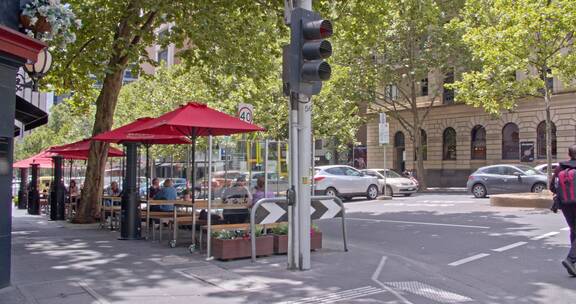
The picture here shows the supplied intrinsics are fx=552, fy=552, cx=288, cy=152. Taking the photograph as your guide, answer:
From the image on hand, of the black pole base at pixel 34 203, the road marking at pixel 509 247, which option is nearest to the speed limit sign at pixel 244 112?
the road marking at pixel 509 247

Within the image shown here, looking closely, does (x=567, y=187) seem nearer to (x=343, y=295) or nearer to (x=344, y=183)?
(x=343, y=295)

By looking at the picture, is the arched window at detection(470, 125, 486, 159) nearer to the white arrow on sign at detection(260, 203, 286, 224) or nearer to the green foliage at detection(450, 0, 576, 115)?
the green foliage at detection(450, 0, 576, 115)

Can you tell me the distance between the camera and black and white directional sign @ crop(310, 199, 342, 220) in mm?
9062

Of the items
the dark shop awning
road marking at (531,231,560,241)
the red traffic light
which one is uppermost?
the red traffic light

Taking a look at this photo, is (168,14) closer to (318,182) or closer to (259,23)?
(259,23)

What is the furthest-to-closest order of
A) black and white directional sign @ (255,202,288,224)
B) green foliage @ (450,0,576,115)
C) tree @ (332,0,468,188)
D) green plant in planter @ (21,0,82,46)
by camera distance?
1. tree @ (332,0,468,188)
2. green foliage @ (450,0,576,115)
3. black and white directional sign @ (255,202,288,224)
4. green plant in planter @ (21,0,82,46)

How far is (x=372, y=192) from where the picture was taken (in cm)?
2505

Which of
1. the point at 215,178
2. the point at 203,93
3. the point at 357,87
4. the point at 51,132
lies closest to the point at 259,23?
→ the point at 215,178

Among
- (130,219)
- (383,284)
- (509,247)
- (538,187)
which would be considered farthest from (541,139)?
(383,284)

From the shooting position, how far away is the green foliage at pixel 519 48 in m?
16.2

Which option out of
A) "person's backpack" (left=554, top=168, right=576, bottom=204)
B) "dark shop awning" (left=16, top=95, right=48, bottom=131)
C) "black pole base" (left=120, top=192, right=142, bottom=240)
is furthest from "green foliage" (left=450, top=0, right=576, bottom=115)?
"dark shop awning" (left=16, top=95, right=48, bottom=131)

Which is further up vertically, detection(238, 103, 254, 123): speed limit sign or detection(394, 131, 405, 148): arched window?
detection(394, 131, 405, 148): arched window

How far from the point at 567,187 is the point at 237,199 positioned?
19.2 ft

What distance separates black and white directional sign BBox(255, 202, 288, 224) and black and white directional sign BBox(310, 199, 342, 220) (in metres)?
0.50
